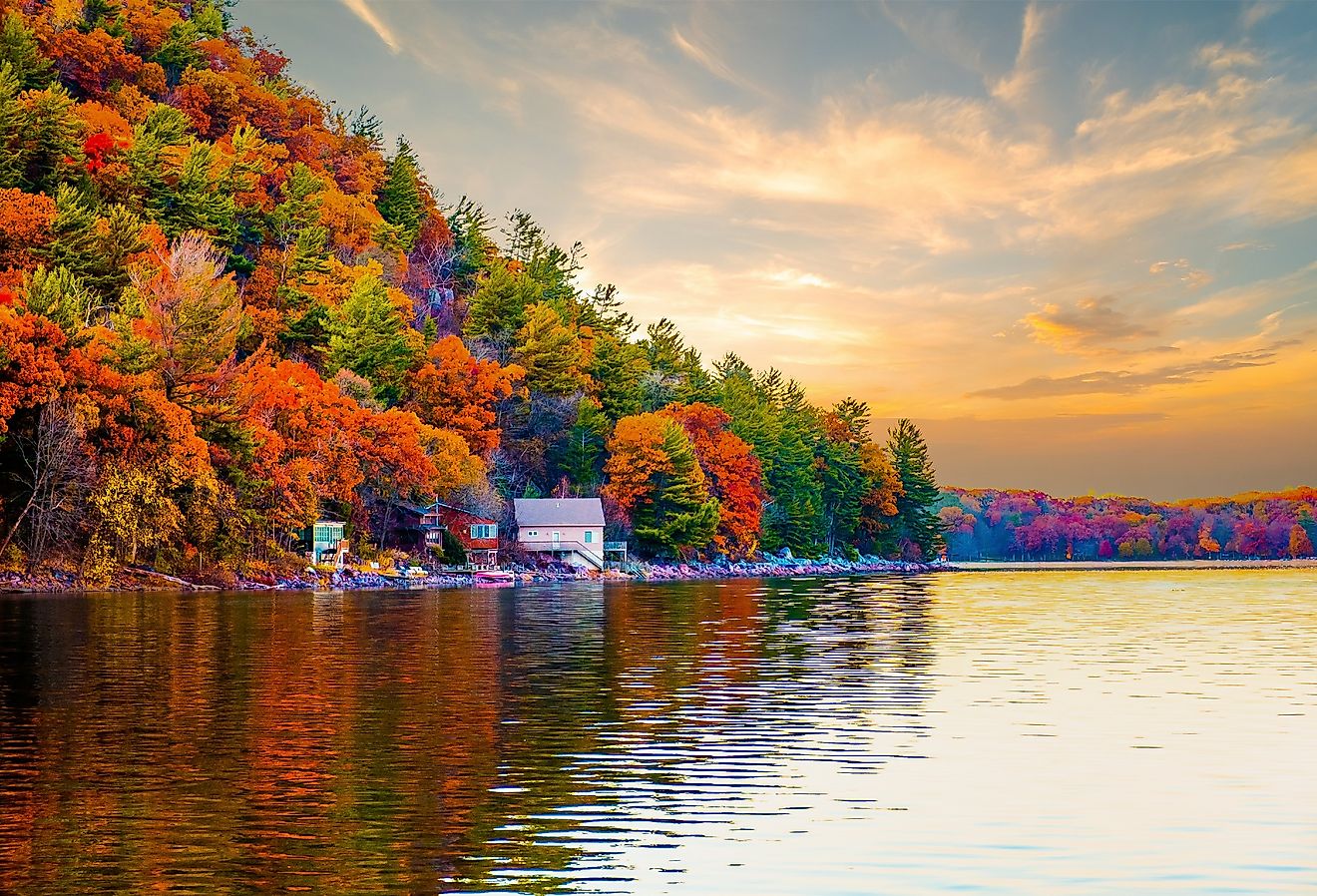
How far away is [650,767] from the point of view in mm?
14273

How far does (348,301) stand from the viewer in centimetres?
8762

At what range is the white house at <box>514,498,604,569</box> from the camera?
98.4 meters

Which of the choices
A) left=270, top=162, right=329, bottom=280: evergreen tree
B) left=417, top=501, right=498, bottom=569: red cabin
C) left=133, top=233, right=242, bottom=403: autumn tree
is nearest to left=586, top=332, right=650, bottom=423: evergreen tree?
left=417, top=501, right=498, bottom=569: red cabin

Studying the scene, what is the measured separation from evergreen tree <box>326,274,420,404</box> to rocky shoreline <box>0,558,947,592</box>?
1523 cm

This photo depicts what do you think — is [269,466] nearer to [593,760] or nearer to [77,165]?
[77,165]

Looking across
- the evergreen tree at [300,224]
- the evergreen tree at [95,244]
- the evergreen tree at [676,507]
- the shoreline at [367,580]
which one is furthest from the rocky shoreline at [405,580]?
the evergreen tree at [300,224]

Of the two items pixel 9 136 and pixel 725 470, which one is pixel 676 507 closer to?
pixel 725 470

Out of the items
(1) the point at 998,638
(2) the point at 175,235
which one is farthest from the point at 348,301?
(1) the point at 998,638

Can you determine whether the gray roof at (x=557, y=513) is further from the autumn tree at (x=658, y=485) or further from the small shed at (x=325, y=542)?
the small shed at (x=325, y=542)

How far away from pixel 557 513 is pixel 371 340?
70.3ft

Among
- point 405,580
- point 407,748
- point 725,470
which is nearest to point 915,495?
point 725,470

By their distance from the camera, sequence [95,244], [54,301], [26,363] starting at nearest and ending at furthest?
[26,363] → [54,301] → [95,244]

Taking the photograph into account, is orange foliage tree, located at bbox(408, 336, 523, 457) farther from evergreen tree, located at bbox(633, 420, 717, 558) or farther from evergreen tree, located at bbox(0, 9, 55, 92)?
evergreen tree, located at bbox(0, 9, 55, 92)

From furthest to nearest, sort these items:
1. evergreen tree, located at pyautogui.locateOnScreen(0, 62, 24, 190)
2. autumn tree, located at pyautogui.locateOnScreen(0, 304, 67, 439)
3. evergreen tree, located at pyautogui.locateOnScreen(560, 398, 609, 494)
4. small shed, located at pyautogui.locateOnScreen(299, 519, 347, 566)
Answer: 1. evergreen tree, located at pyautogui.locateOnScreen(560, 398, 609, 494)
2. small shed, located at pyautogui.locateOnScreen(299, 519, 347, 566)
3. evergreen tree, located at pyautogui.locateOnScreen(0, 62, 24, 190)
4. autumn tree, located at pyautogui.locateOnScreen(0, 304, 67, 439)
